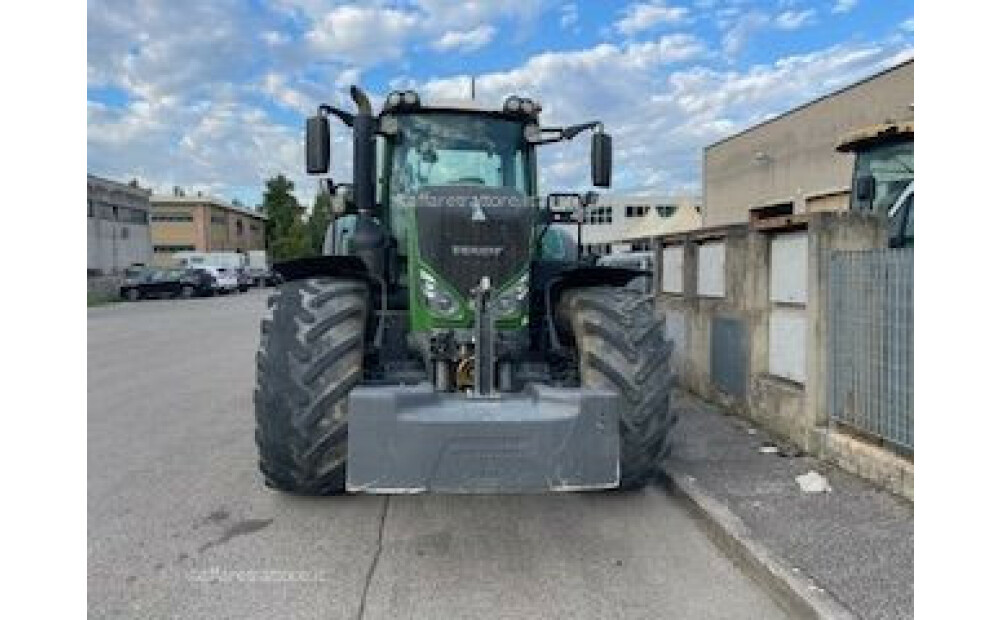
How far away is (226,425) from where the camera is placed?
807 centimetres

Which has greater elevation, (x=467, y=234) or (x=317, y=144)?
(x=317, y=144)

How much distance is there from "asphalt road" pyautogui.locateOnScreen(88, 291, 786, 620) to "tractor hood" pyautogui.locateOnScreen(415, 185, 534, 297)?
1.53m

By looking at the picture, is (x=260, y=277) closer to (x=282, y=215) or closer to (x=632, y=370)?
(x=282, y=215)

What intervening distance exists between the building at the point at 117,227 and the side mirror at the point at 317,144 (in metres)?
40.5

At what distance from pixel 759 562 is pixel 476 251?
232 cm

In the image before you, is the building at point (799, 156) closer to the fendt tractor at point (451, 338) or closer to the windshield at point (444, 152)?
the windshield at point (444, 152)

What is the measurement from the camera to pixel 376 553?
4.56 metres

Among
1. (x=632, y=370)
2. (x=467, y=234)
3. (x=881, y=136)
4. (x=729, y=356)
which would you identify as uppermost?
(x=881, y=136)

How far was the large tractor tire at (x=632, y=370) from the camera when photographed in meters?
4.78

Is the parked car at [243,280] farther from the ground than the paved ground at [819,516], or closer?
farther from the ground

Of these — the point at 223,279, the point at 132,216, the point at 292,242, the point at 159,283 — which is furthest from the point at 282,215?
the point at 159,283

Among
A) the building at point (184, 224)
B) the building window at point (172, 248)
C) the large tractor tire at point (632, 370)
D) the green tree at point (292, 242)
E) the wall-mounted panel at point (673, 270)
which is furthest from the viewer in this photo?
the building window at point (172, 248)

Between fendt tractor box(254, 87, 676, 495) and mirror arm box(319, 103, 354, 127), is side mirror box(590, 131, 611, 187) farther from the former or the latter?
mirror arm box(319, 103, 354, 127)

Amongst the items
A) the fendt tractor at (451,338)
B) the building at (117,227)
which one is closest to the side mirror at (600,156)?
the fendt tractor at (451,338)
